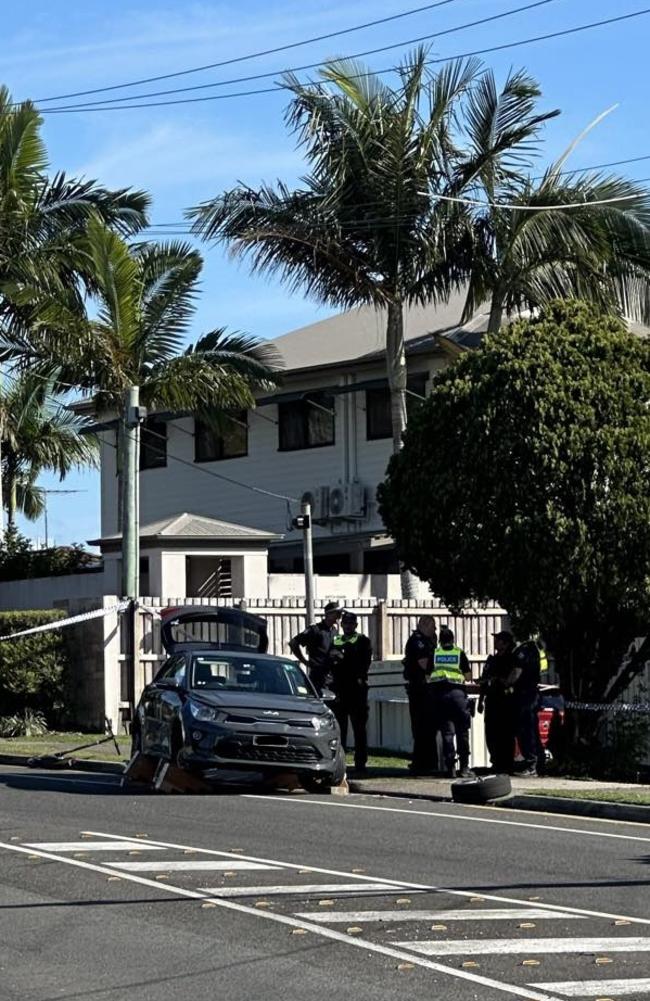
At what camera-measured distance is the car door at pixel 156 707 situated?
19.0 metres

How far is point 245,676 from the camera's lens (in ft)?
64.0

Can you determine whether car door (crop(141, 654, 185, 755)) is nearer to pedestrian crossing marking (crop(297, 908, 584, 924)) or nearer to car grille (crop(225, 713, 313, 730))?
car grille (crop(225, 713, 313, 730))

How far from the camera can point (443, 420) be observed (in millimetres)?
21062

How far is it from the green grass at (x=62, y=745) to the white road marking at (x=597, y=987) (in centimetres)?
1508

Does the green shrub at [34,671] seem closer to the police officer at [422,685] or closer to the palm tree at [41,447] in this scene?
the police officer at [422,685]

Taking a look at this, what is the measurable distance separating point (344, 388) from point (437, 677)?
19.1 meters

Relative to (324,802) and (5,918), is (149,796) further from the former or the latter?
(5,918)

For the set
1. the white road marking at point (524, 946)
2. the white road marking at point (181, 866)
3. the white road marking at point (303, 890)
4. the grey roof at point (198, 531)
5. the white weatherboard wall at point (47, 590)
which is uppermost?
the grey roof at point (198, 531)

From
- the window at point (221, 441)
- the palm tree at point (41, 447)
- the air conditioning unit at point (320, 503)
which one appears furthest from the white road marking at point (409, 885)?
the palm tree at point (41, 447)

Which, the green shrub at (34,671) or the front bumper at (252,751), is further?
the green shrub at (34,671)

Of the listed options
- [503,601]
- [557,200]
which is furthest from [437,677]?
[557,200]

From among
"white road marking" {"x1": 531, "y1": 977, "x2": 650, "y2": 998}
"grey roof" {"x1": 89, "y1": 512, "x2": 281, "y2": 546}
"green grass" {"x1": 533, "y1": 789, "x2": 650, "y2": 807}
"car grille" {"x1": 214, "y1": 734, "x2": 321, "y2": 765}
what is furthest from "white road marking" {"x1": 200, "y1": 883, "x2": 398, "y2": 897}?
"grey roof" {"x1": 89, "y1": 512, "x2": 281, "y2": 546}

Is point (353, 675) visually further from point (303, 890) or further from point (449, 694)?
point (303, 890)

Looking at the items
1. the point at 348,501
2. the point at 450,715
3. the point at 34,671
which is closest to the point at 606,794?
the point at 450,715
